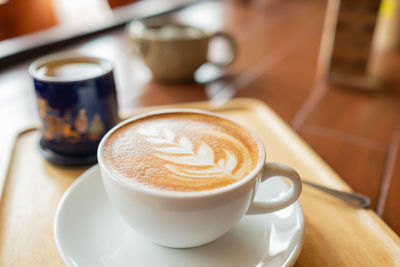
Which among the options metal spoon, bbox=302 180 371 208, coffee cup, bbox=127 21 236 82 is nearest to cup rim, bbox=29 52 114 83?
coffee cup, bbox=127 21 236 82

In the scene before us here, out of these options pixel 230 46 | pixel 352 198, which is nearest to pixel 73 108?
pixel 352 198

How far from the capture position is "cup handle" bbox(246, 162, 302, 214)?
44cm

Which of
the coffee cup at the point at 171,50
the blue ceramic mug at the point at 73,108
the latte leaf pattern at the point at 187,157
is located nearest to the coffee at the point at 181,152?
the latte leaf pattern at the point at 187,157

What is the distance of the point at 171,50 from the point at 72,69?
325 mm

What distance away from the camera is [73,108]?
0.57 metres

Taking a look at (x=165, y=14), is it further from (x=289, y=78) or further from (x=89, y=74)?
(x=89, y=74)

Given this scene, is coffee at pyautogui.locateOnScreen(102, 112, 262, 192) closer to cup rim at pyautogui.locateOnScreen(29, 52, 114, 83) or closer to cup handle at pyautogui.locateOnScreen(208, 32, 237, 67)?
cup rim at pyautogui.locateOnScreen(29, 52, 114, 83)

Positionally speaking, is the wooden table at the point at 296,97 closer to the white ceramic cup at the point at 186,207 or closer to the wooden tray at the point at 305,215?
the wooden tray at the point at 305,215

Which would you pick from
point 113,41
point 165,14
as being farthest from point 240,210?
point 165,14

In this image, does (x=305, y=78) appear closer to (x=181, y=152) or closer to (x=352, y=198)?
(x=352, y=198)

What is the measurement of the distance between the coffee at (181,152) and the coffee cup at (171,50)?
1.32 feet

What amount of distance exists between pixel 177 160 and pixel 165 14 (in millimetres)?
1245

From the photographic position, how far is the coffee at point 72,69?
2.01ft

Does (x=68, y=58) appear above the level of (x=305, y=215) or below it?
above
